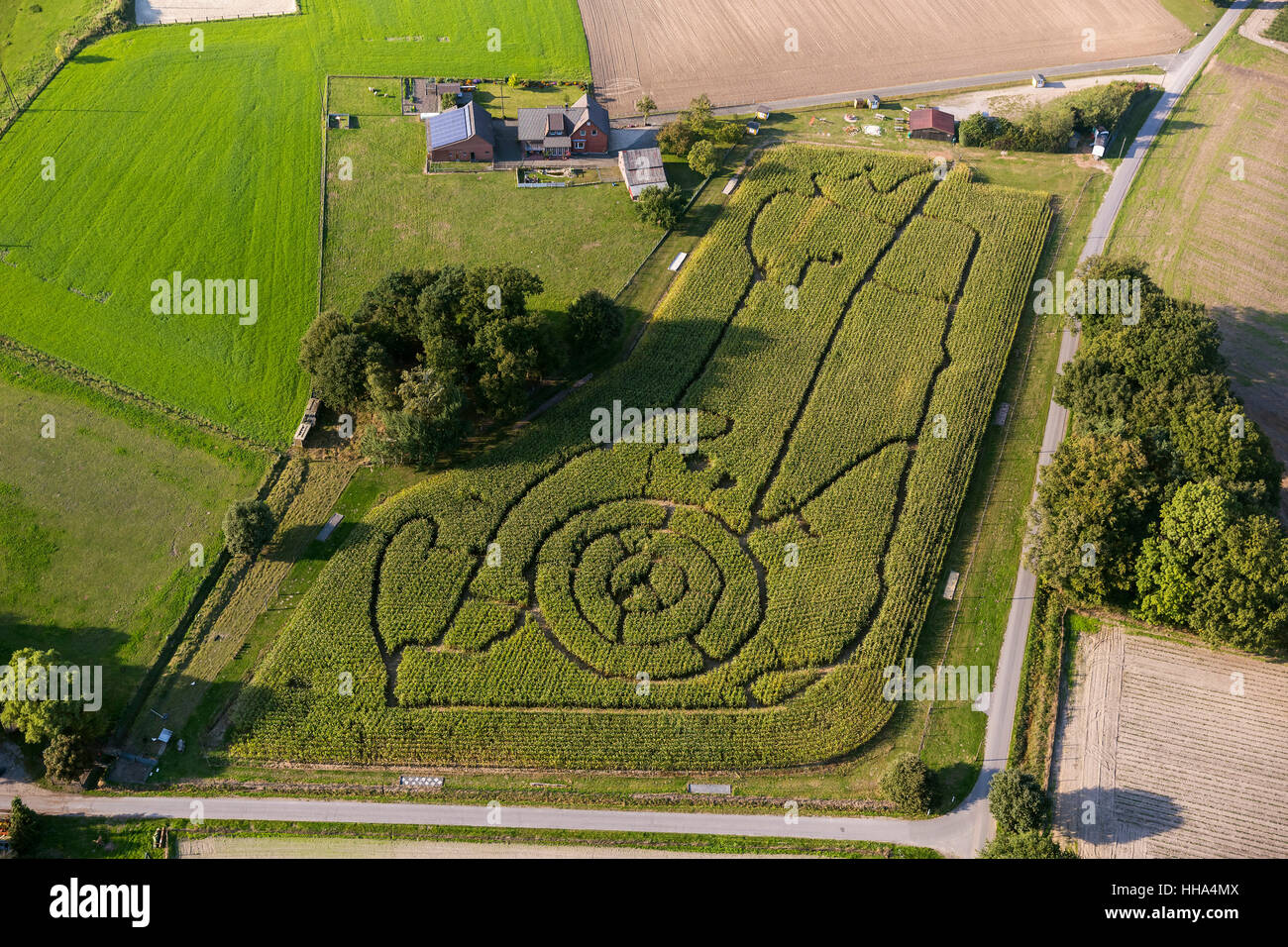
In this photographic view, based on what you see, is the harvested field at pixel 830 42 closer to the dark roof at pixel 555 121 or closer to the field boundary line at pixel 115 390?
the dark roof at pixel 555 121

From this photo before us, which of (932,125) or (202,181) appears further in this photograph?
(932,125)

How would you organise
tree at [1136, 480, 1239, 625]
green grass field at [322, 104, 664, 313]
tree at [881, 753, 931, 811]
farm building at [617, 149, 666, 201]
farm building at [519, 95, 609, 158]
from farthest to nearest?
farm building at [519, 95, 609, 158], farm building at [617, 149, 666, 201], green grass field at [322, 104, 664, 313], tree at [1136, 480, 1239, 625], tree at [881, 753, 931, 811]

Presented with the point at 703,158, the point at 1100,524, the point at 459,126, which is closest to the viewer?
the point at 1100,524

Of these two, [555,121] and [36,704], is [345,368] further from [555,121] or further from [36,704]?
[555,121]

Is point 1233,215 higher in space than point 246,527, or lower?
higher

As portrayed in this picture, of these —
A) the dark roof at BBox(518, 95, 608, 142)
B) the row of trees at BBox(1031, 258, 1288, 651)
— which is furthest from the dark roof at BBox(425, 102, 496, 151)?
the row of trees at BBox(1031, 258, 1288, 651)

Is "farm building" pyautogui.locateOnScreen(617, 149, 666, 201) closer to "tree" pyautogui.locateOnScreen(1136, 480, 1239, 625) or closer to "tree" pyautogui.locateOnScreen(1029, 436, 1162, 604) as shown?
"tree" pyautogui.locateOnScreen(1029, 436, 1162, 604)

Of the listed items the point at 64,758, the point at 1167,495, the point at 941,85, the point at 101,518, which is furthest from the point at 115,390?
the point at 941,85
